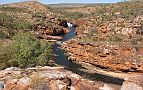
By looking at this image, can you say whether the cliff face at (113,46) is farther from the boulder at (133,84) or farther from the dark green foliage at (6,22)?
the boulder at (133,84)

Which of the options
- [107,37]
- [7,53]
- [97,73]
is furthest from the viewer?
[107,37]

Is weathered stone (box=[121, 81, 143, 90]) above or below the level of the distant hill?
above

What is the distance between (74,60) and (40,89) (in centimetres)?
4736

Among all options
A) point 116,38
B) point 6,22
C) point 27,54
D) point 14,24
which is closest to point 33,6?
point 14,24

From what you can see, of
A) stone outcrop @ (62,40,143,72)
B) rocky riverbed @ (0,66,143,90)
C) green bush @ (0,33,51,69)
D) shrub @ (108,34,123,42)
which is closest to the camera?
rocky riverbed @ (0,66,143,90)

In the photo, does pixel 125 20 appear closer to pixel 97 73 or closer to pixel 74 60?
pixel 74 60

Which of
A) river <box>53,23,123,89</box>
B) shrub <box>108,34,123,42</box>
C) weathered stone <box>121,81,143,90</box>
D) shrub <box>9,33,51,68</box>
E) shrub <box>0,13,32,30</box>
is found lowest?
river <box>53,23,123,89</box>

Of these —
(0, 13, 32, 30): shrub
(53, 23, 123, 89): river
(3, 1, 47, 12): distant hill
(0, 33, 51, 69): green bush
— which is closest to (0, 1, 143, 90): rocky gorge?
(53, 23, 123, 89): river

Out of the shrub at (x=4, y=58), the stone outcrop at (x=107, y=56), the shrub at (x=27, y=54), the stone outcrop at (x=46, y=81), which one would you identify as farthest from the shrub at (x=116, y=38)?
the stone outcrop at (x=46, y=81)

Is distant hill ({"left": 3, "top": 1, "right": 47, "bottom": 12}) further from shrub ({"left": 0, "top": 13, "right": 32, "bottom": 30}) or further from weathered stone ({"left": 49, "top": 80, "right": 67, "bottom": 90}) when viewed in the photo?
weathered stone ({"left": 49, "top": 80, "right": 67, "bottom": 90})

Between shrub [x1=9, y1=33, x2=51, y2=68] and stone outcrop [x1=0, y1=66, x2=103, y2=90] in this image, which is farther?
shrub [x1=9, y1=33, x2=51, y2=68]

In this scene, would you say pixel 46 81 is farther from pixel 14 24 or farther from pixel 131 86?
pixel 14 24

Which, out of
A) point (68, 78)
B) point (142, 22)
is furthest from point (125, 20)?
point (68, 78)

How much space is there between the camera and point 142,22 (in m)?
79.1
